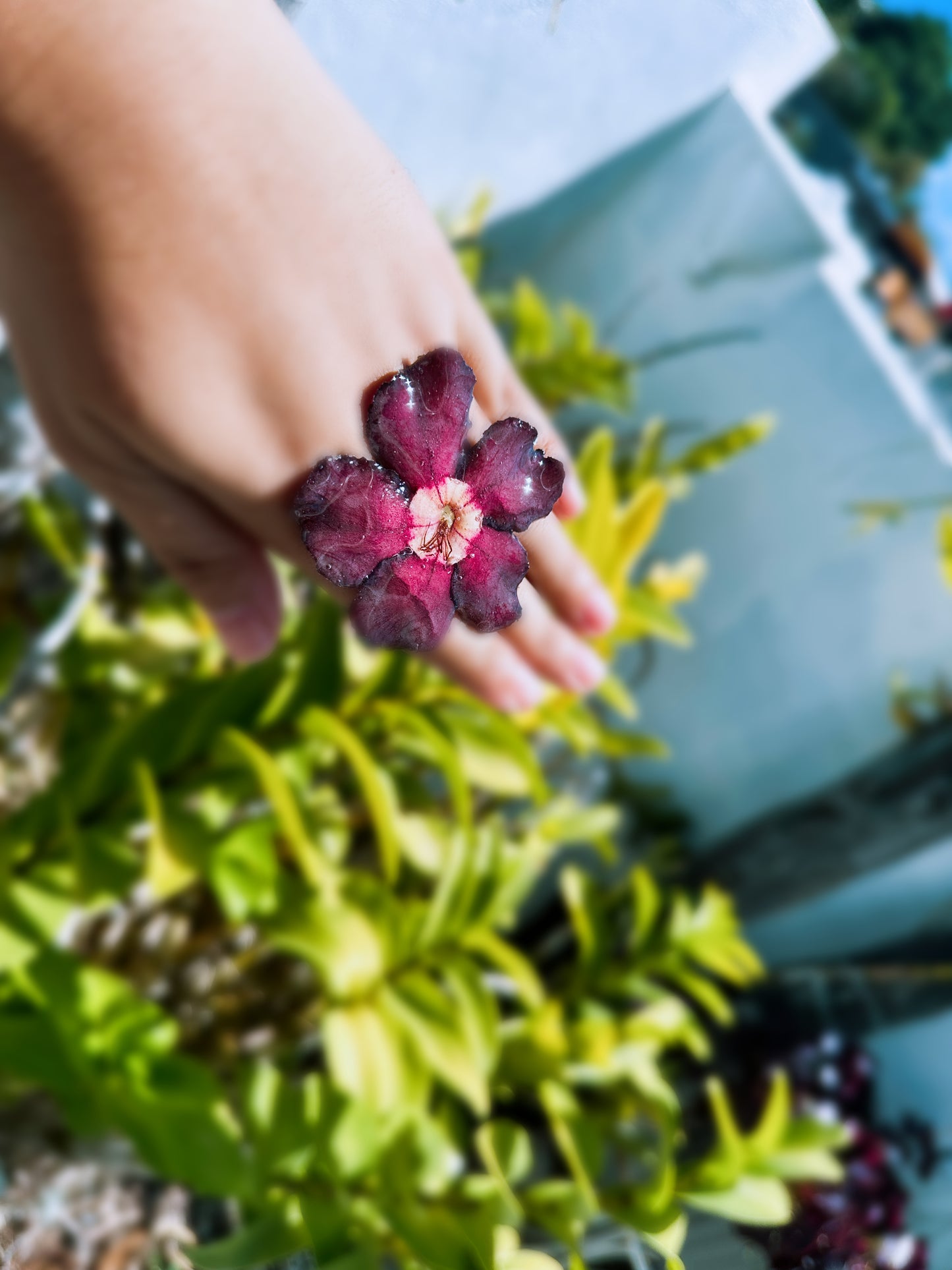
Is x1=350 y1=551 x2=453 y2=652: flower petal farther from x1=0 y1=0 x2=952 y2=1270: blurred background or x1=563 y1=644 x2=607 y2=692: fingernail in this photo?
x1=563 y1=644 x2=607 y2=692: fingernail

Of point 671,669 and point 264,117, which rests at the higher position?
point 264,117

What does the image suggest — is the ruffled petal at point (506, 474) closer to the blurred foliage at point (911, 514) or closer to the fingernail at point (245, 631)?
the fingernail at point (245, 631)

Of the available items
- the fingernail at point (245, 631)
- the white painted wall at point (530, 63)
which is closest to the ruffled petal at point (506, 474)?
the white painted wall at point (530, 63)

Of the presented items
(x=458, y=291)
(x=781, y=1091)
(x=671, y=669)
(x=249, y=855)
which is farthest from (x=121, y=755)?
(x=671, y=669)

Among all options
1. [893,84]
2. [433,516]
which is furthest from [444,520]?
[893,84]

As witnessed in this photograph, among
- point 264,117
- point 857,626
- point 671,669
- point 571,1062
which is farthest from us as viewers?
point 671,669

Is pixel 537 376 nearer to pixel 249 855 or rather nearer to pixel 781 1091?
pixel 249 855
